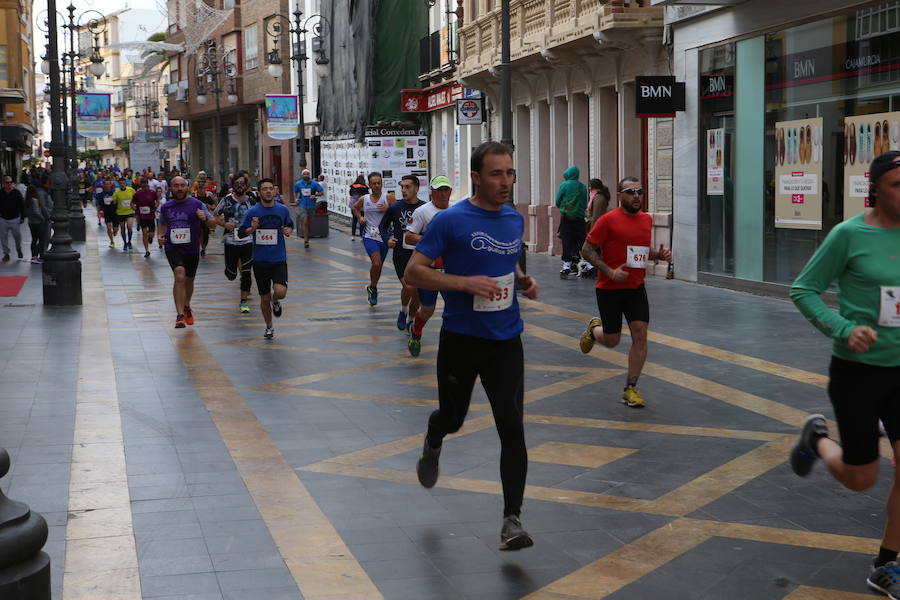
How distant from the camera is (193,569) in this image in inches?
208

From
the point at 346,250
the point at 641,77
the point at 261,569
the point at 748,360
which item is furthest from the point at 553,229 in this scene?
the point at 261,569

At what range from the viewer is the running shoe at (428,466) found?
628 centimetres

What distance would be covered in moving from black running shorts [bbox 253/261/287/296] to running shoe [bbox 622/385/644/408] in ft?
17.9

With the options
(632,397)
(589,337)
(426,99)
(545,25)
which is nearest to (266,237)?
(589,337)

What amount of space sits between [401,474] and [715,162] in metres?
12.8

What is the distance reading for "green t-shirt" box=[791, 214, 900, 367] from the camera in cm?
486

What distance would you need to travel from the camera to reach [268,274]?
1358 cm

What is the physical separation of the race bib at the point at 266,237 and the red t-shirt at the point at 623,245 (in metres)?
5.16

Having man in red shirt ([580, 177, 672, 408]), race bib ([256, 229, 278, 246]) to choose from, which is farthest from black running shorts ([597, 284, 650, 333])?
race bib ([256, 229, 278, 246])

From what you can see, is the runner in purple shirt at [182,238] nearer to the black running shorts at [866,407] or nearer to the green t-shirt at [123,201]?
the black running shorts at [866,407]

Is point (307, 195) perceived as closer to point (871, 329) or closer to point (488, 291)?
point (488, 291)

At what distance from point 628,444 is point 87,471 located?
10.6 feet

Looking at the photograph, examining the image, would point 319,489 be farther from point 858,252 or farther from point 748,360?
point 748,360

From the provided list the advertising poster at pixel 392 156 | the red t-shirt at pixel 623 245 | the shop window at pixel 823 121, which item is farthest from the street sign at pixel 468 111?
the red t-shirt at pixel 623 245
